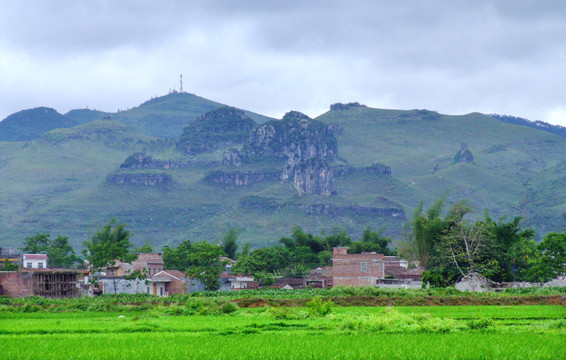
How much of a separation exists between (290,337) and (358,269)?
59.2 metres

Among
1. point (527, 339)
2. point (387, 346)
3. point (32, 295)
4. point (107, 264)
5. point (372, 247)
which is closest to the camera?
point (387, 346)

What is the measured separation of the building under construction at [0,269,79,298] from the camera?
78.4 metres

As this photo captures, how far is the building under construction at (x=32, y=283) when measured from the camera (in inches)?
3088

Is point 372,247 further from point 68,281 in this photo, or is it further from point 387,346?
point 387,346

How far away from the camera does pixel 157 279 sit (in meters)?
100

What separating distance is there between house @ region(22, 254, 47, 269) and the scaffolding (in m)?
25.7

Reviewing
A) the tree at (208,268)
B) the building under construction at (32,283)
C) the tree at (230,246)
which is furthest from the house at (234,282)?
the tree at (230,246)

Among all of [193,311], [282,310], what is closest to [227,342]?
[282,310]

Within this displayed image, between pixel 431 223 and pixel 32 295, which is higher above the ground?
pixel 431 223

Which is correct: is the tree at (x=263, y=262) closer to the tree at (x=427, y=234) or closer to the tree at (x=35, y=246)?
the tree at (x=427, y=234)

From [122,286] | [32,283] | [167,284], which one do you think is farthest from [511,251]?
[32,283]

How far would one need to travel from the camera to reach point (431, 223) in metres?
97.8

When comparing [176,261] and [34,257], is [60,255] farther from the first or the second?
[176,261]

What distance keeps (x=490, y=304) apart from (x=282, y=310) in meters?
23.4
